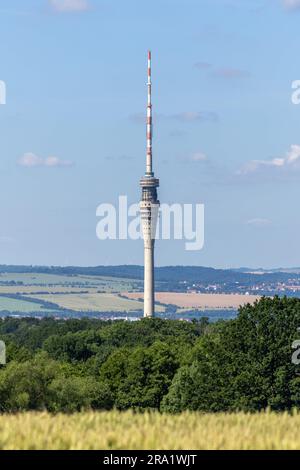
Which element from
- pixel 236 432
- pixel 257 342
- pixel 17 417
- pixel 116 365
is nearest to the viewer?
pixel 236 432

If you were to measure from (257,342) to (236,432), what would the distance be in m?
71.9

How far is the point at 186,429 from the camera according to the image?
24.3m

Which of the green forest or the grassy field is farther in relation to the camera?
the green forest

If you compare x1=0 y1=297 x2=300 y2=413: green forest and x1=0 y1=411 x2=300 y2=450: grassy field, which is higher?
x1=0 y1=411 x2=300 y2=450: grassy field

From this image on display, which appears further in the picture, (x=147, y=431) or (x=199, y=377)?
(x=199, y=377)

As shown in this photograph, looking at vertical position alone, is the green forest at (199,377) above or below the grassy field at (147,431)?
below

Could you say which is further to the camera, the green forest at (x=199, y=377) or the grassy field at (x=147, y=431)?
the green forest at (x=199, y=377)

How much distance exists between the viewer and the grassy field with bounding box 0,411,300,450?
22.7m

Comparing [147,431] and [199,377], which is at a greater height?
[147,431]

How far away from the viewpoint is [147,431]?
23.6 m

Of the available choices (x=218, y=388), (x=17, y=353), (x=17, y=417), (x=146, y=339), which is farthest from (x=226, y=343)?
(x=146, y=339)

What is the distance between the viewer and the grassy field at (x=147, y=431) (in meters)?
22.7

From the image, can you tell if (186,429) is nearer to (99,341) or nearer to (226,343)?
(226,343)
